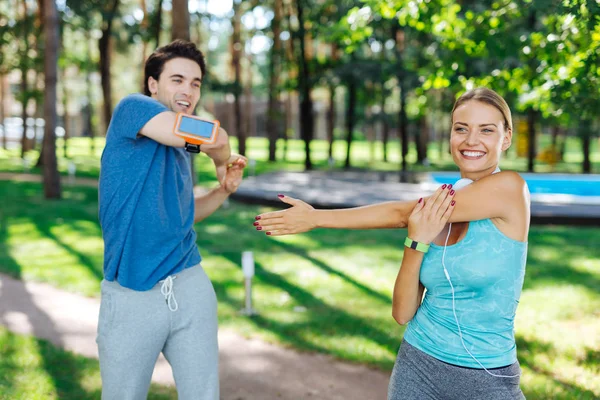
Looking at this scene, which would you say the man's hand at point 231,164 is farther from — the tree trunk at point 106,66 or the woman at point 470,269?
the tree trunk at point 106,66

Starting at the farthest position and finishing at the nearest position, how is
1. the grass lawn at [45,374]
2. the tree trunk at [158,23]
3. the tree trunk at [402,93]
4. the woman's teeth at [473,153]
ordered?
1. the tree trunk at [158,23]
2. the tree trunk at [402,93]
3. the grass lawn at [45,374]
4. the woman's teeth at [473,153]

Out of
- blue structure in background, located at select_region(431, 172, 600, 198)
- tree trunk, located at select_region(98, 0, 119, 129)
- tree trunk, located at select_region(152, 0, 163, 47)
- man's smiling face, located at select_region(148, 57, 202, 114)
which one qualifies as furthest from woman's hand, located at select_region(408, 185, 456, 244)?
tree trunk, located at select_region(98, 0, 119, 129)

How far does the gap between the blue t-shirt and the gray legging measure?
98 cm

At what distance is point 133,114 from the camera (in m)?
2.34

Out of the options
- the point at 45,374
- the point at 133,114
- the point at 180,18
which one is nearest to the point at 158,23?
the point at 180,18

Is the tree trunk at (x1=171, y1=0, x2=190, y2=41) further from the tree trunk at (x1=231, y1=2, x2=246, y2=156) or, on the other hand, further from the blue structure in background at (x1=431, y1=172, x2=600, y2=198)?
the tree trunk at (x1=231, y1=2, x2=246, y2=156)

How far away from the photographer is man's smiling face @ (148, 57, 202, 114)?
2568mm

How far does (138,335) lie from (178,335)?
0.17 metres

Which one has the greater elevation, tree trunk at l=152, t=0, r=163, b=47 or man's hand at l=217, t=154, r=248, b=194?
tree trunk at l=152, t=0, r=163, b=47

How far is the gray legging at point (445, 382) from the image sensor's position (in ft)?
7.00

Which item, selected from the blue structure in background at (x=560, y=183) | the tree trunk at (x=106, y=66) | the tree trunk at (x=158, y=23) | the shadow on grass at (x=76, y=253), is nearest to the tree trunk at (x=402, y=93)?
the blue structure in background at (x=560, y=183)

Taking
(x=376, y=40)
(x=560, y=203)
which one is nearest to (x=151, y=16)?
(x=376, y=40)

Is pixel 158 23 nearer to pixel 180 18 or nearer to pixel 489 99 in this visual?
pixel 180 18

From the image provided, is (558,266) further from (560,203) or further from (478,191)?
(478,191)
